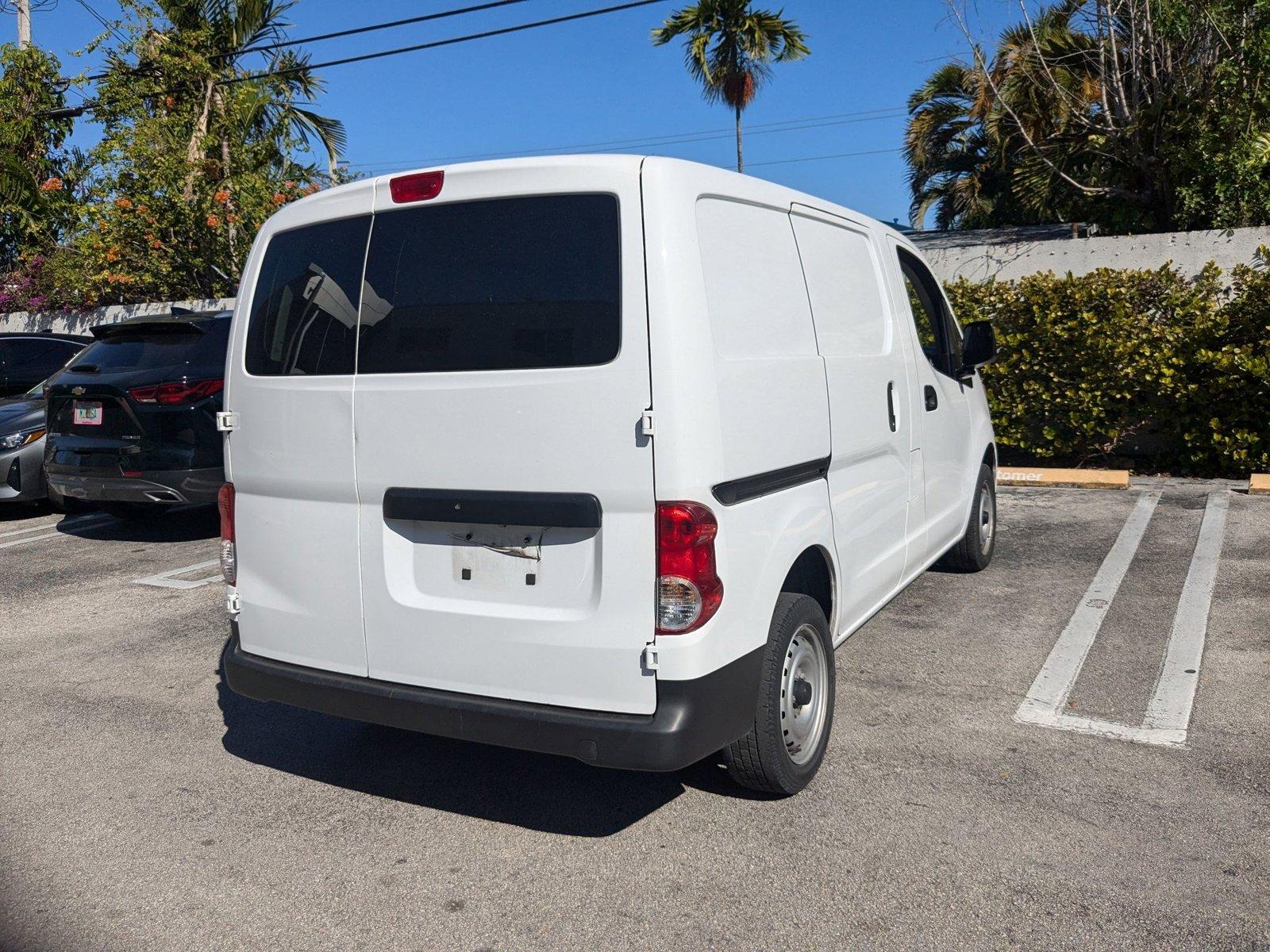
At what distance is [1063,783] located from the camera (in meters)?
3.74

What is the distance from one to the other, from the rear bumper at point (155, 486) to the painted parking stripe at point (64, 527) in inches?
49.6

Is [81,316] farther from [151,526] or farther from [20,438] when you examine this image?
[151,526]

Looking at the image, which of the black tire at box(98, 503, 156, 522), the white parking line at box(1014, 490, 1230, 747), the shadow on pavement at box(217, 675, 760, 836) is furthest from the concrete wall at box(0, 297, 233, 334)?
the white parking line at box(1014, 490, 1230, 747)

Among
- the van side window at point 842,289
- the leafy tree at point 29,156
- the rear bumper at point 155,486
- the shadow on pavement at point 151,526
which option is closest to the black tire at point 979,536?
the van side window at point 842,289

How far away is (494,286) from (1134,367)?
7776 millimetres

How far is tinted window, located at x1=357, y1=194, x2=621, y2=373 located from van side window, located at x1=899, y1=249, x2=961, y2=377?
2449mm

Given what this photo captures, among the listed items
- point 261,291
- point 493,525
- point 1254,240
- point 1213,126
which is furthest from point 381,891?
point 1213,126

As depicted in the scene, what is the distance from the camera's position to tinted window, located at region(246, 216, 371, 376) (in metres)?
3.50

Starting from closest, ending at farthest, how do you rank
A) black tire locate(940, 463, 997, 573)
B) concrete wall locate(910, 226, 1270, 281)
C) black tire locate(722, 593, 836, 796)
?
black tire locate(722, 593, 836, 796) → black tire locate(940, 463, 997, 573) → concrete wall locate(910, 226, 1270, 281)

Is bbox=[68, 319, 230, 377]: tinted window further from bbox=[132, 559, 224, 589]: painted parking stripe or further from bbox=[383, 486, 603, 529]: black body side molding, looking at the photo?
bbox=[383, 486, 603, 529]: black body side molding

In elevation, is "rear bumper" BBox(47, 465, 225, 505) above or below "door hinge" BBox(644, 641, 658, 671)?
above

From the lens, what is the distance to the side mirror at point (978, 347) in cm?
573

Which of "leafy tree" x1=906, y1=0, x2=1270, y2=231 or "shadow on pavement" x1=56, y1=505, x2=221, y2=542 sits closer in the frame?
"shadow on pavement" x1=56, y1=505, x2=221, y2=542

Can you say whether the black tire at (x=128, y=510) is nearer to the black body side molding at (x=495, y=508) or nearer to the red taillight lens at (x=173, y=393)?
the red taillight lens at (x=173, y=393)
